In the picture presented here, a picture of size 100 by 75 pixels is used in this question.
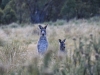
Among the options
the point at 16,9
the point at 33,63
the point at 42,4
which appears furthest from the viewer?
the point at 16,9

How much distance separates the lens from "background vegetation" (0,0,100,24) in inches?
1176

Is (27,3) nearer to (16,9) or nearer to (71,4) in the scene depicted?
(16,9)

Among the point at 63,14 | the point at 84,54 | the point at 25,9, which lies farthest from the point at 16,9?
the point at 84,54

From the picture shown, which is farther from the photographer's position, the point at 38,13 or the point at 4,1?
the point at 4,1

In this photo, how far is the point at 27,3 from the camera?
3228 cm

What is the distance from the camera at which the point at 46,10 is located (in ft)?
106

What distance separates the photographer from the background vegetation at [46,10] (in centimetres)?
2986

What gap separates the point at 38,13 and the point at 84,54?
28.9 metres

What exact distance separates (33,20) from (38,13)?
89 centimetres

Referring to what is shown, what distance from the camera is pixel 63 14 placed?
30.5 meters

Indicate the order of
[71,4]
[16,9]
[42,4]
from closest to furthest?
[71,4]
[42,4]
[16,9]

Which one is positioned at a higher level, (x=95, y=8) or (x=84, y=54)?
(x=95, y=8)

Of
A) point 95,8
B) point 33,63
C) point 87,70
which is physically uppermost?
point 95,8

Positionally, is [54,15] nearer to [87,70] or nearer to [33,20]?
[33,20]
